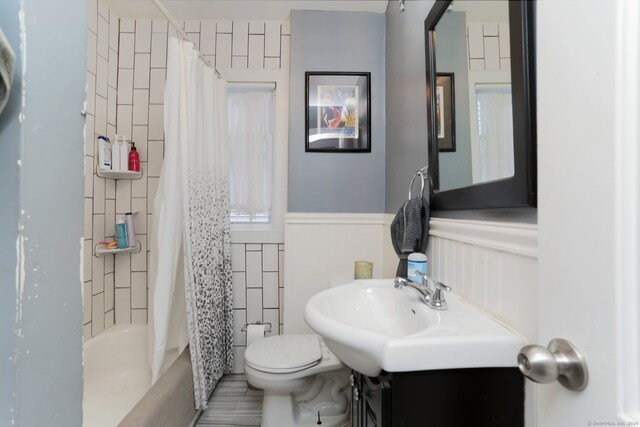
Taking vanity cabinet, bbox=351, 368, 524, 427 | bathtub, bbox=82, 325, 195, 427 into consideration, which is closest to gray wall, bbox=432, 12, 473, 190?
vanity cabinet, bbox=351, 368, 524, 427

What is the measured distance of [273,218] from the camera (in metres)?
1.95

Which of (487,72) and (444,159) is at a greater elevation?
(487,72)

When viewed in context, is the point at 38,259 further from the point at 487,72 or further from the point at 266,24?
the point at 266,24

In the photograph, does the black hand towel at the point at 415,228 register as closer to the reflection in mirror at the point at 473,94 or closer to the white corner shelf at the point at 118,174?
the reflection in mirror at the point at 473,94

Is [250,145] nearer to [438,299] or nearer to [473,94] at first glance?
[473,94]

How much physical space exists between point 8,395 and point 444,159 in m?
1.16

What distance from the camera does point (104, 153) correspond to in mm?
1658

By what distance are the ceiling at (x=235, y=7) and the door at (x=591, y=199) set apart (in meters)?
1.76

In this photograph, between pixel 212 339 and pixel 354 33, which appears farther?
pixel 354 33

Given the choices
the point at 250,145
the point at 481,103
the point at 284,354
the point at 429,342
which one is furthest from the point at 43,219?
the point at 250,145

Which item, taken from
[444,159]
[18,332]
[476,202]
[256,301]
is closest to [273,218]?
[256,301]

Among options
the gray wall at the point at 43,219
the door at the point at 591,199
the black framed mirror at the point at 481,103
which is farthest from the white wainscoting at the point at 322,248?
the door at the point at 591,199

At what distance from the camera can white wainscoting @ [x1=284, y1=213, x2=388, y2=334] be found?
70.7 inches

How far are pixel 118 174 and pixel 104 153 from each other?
158 mm
